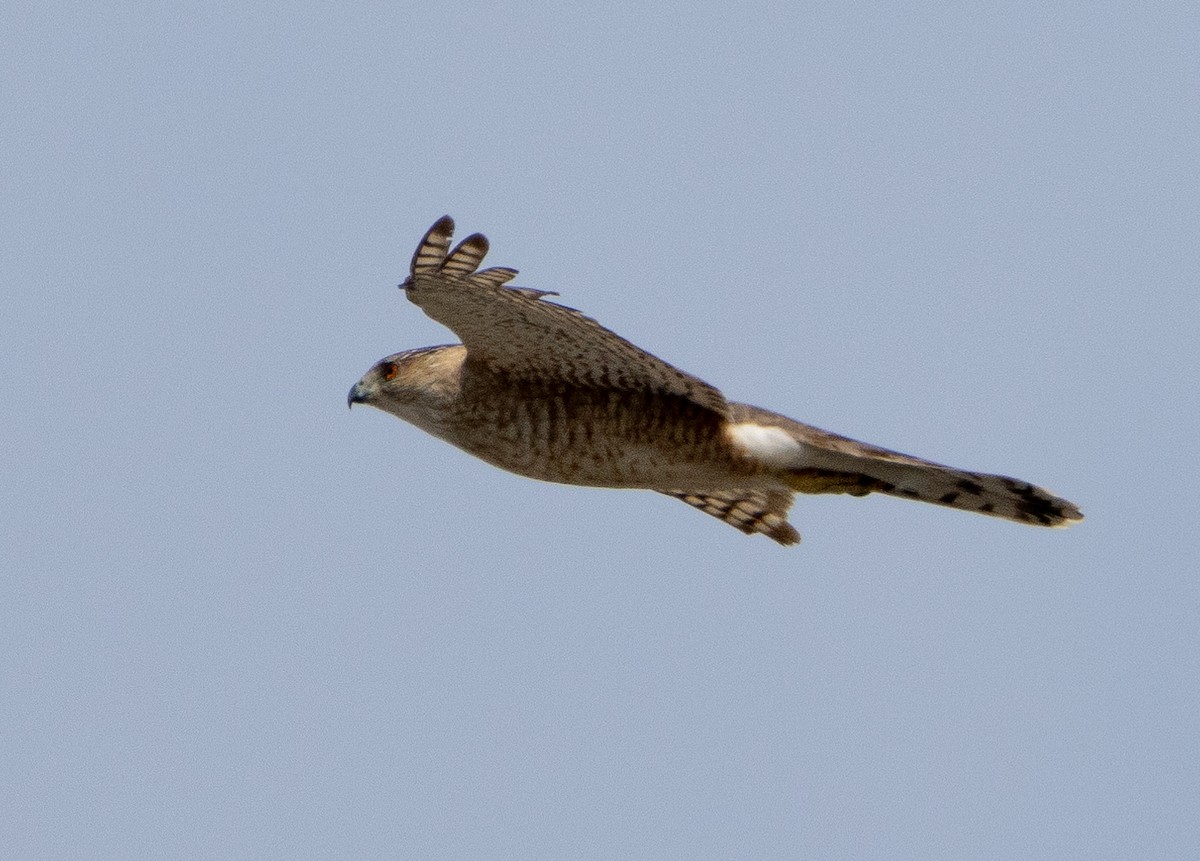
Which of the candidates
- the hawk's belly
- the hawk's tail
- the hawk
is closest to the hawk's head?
the hawk

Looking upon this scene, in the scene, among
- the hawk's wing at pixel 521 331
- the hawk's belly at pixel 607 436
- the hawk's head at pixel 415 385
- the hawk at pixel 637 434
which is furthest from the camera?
the hawk's head at pixel 415 385

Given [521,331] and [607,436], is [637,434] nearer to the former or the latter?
[607,436]

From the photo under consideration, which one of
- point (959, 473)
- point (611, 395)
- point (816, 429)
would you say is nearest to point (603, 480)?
point (611, 395)

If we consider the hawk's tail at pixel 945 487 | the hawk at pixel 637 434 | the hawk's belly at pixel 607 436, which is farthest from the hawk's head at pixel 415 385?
the hawk's tail at pixel 945 487

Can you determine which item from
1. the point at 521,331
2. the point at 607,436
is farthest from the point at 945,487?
the point at 521,331

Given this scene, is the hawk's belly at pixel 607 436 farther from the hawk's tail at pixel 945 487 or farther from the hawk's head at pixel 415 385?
the hawk's tail at pixel 945 487

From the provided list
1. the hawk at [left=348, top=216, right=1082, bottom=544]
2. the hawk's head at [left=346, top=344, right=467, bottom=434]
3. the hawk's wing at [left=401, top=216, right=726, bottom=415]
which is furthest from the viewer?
the hawk's head at [left=346, top=344, right=467, bottom=434]

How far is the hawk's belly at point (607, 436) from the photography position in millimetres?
7898

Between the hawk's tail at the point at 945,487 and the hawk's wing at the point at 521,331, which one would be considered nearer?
the hawk's wing at the point at 521,331

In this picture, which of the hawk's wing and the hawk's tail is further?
the hawk's tail

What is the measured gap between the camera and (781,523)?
361 inches

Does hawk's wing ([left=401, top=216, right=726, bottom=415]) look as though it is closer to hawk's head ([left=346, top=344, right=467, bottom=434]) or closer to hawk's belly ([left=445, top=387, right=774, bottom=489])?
hawk's belly ([left=445, top=387, right=774, bottom=489])

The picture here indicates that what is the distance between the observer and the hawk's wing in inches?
282

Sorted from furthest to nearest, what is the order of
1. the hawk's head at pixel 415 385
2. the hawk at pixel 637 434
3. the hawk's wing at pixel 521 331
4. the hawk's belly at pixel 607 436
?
1. the hawk's head at pixel 415 385
2. the hawk's belly at pixel 607 436
3. the hawk at pixel 637 434
4. the hawk's wing at pixel 521 331
